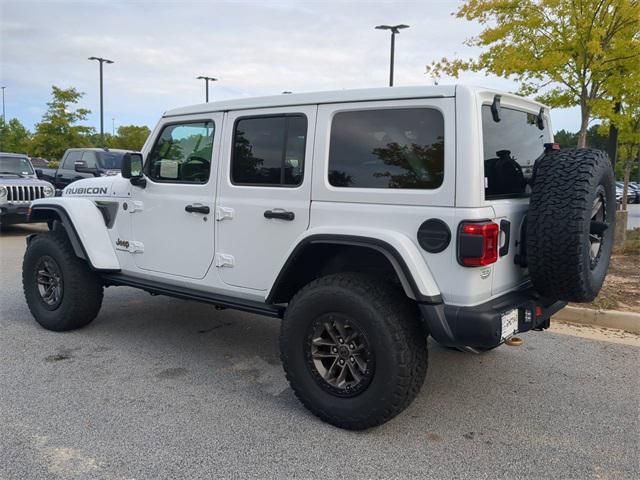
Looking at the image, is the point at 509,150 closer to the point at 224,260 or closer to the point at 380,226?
the point at 380,226

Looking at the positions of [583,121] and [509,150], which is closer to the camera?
[509,150]

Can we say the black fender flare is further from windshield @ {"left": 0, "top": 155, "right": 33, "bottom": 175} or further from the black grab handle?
windshield @ {"left": 0, "top": 155, "right": 33, "bottom": 175}

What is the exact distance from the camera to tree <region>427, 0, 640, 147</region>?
7.04 m

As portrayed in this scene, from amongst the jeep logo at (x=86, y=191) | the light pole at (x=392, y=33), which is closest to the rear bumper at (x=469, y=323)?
the jeep logo at (x=86, y=191)

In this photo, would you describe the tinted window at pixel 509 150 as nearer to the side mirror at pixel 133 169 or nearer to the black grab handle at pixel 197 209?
the black grab handle at pixel 197 209

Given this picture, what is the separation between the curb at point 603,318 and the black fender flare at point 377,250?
308 centimetres

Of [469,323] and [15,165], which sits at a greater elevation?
[15,165]

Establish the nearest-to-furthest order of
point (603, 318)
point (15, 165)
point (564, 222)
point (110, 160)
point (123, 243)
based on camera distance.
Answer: point (564, 222)
point (123, 243)
point (603, 318)
point (15, 165)
point (110, 160)

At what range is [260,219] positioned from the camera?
11.8ft

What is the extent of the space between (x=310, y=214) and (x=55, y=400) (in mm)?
2042

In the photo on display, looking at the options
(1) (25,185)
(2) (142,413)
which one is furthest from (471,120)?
(1) (25,185)

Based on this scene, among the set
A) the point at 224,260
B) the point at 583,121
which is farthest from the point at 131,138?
the point at 224,260

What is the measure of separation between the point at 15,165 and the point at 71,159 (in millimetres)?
1840

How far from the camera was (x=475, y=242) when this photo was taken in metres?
2.78
